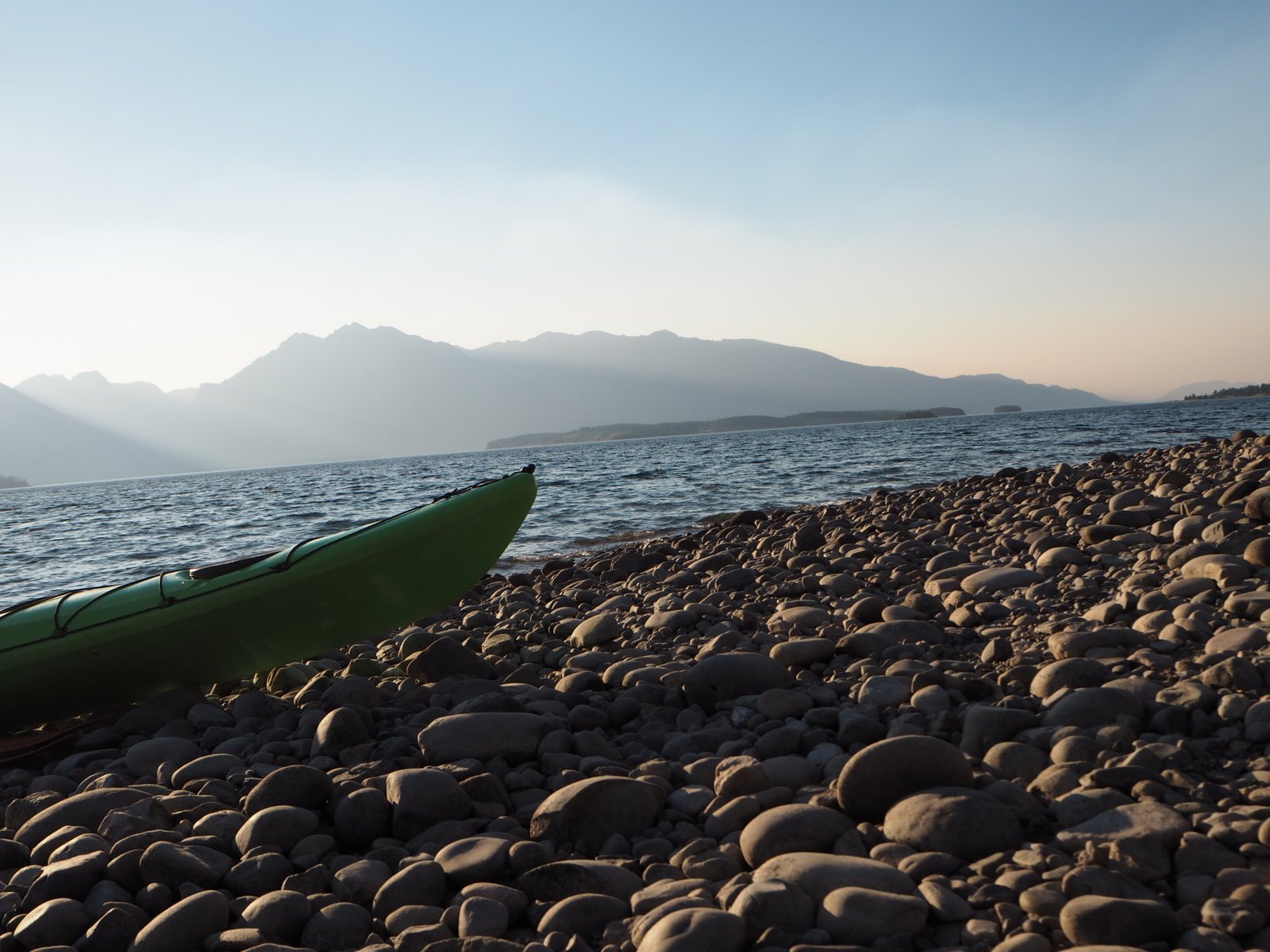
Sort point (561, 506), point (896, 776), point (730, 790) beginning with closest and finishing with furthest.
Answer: point (896, 776)
point (730, 790)
point (561, 506)

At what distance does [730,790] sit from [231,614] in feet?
13.8

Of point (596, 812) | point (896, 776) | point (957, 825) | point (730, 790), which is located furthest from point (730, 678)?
point (957, 825)

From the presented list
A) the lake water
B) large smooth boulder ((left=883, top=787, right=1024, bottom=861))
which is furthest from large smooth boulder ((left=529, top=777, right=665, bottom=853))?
the lake water

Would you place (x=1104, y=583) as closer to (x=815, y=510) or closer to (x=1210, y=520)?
(x=1210, y=520)

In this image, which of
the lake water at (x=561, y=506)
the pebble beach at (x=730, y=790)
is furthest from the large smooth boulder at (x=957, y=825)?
the lake water at (x=561, y=506)

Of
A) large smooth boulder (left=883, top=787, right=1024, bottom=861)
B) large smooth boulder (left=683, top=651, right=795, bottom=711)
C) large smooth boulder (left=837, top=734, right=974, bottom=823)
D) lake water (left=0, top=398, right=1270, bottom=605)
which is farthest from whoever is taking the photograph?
lake water (left=0, top=398, right=1270, bottom=605)

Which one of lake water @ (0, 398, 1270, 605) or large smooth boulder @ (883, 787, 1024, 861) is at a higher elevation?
large smooth boulder @ (883, 787, 1024, 861)

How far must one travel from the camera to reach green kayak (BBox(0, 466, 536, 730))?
20.1ft

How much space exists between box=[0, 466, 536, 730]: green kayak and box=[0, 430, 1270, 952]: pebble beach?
374mm

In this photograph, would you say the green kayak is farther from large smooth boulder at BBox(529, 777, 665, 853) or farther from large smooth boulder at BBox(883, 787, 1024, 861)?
large smooth boulder at BBox(883, 787, 1024, 861)

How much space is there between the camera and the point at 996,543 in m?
8.12

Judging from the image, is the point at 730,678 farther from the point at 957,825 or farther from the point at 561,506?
the point at 561,506

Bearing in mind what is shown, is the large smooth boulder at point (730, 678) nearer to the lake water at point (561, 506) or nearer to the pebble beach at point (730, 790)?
the pebble beach at point (730, 790)

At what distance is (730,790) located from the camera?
3.45m
